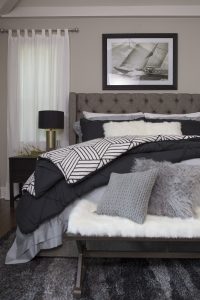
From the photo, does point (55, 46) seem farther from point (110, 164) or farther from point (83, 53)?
point (110, 164)

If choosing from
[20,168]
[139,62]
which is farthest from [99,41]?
[20,168]

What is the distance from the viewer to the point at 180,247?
1844mm

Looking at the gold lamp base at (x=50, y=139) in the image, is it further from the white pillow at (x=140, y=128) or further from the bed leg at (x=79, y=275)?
the bed leg at (x=79, y=275)

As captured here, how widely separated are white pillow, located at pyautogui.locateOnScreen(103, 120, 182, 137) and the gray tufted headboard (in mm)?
628

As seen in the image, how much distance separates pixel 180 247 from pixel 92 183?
0.66 m

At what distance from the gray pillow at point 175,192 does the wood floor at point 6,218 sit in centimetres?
151

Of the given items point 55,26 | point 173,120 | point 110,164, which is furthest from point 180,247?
point 55,26

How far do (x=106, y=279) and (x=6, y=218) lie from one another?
69.3 inches

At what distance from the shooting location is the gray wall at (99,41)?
13.1 feet

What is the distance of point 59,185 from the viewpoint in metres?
1.90

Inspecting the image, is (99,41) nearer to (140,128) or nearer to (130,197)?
(140,128)

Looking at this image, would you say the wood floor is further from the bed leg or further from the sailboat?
the sailboat

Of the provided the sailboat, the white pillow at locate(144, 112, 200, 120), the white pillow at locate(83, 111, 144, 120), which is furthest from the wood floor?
the sailboat

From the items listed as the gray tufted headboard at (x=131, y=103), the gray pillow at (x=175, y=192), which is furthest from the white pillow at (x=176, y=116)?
the gray pillow at (x=175, y=192)
